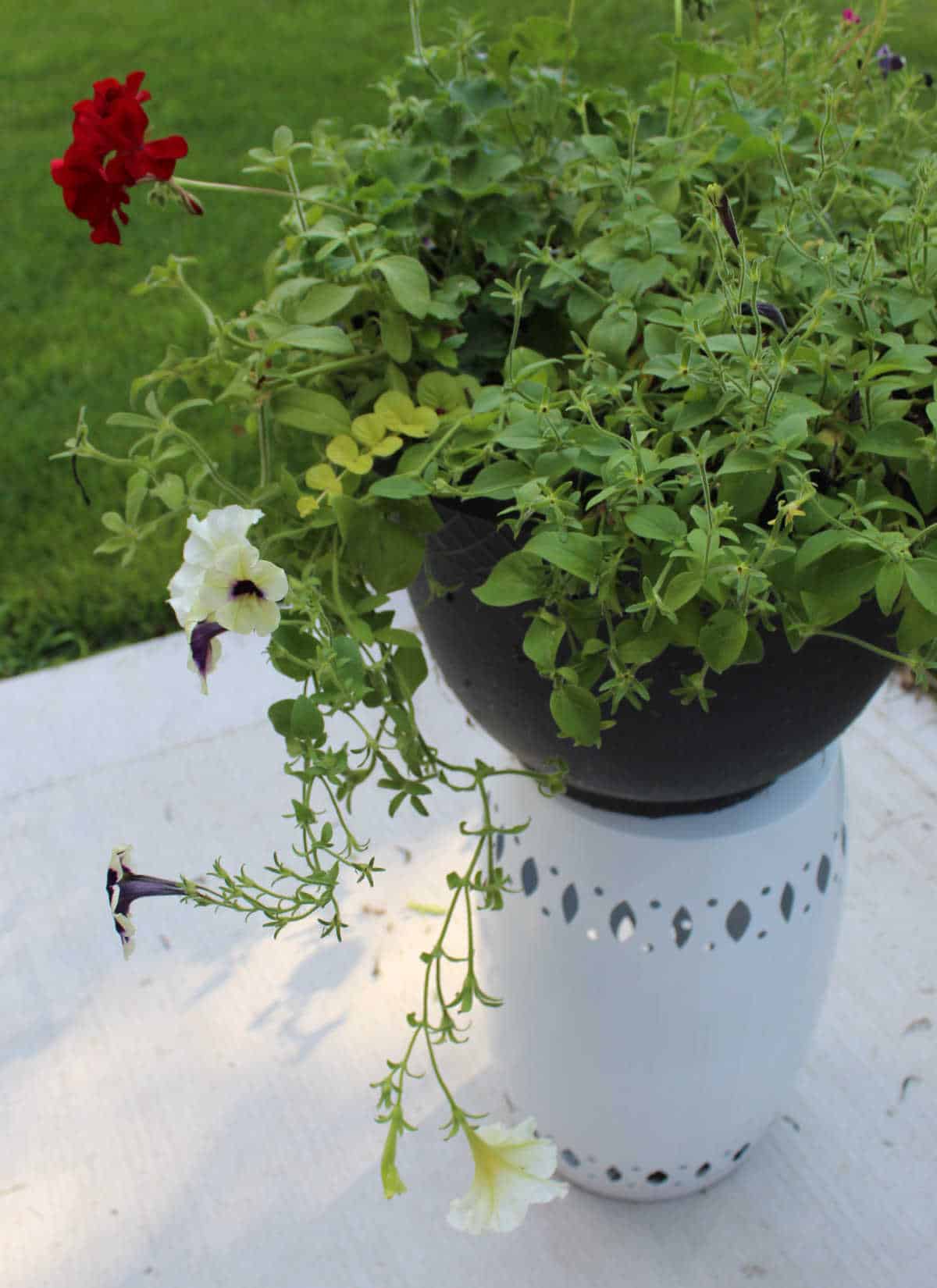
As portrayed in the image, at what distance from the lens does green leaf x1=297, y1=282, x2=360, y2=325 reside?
2.76ft

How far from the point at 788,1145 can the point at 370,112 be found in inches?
112

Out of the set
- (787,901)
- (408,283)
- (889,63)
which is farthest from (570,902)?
(889,63)

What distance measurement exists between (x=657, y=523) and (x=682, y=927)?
43cm

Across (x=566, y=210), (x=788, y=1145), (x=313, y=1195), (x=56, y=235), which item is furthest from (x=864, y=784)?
(x=56, y=235)

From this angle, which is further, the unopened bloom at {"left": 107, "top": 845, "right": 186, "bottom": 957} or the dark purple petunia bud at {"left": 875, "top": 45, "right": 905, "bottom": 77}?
the dark purple petunia bud at {"left": 875, "top": 45, "right": 905, "bottom": 77}

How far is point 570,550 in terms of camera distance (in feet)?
2.25

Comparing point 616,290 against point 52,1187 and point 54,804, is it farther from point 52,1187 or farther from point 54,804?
point 54,804

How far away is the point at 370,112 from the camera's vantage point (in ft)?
10.8

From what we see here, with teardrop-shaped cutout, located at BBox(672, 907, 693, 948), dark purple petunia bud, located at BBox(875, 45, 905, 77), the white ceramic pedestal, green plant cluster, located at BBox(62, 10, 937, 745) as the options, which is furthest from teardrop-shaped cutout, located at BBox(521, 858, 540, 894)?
dark purple petunia bud, located at BBox(875, 45, 905, 77)

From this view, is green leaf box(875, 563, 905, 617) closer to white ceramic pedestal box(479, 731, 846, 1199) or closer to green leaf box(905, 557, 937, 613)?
green leaf box(905, 557, 937, 613)

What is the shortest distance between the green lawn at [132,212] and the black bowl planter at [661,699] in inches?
26.9

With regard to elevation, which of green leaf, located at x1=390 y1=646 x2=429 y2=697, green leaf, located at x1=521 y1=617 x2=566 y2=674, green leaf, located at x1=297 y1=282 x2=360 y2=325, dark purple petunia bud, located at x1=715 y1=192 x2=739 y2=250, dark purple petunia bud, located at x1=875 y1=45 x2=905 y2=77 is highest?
dark purple petunia bud, located at x1=715 y1=192 x2=739 y2=250

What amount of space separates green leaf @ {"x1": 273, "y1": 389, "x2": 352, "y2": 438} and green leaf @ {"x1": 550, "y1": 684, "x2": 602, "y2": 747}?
242 millimetres

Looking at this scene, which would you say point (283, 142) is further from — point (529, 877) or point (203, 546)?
point (529, 877)
